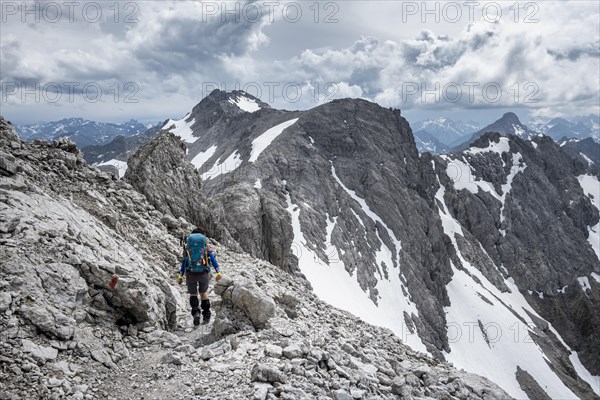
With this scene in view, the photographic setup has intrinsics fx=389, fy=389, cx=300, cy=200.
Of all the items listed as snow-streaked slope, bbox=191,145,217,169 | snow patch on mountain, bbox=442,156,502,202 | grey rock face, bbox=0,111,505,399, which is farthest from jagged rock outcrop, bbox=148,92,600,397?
grey rock face, bbox=0,111,505,399

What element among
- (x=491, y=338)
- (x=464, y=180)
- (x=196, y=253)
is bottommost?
(x=491, y=338)

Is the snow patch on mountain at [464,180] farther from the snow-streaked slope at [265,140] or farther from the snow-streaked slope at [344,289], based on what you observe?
the snow-streaked slope at [344,289]

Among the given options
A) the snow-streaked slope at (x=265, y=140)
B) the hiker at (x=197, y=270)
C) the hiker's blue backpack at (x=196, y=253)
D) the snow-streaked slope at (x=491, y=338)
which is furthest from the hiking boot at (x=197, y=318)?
the snow-streaked slope at (x=491, y=338)

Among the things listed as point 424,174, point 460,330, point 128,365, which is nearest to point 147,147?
point 128,365

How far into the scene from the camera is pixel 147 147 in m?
30.4

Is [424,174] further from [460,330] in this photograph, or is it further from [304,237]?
[304,237]

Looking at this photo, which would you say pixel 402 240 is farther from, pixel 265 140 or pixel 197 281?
pixel 197 281

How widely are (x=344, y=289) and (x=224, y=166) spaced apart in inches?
2986

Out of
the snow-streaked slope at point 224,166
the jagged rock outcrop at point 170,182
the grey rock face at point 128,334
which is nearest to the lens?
the grey rock face at point 128,334

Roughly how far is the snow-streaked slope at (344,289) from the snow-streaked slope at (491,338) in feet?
58.8

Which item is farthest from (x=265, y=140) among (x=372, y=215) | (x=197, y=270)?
(x=197, y=270)

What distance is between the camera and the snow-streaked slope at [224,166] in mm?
127625

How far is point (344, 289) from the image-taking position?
7669 centimetres

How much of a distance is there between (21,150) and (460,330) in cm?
11172
